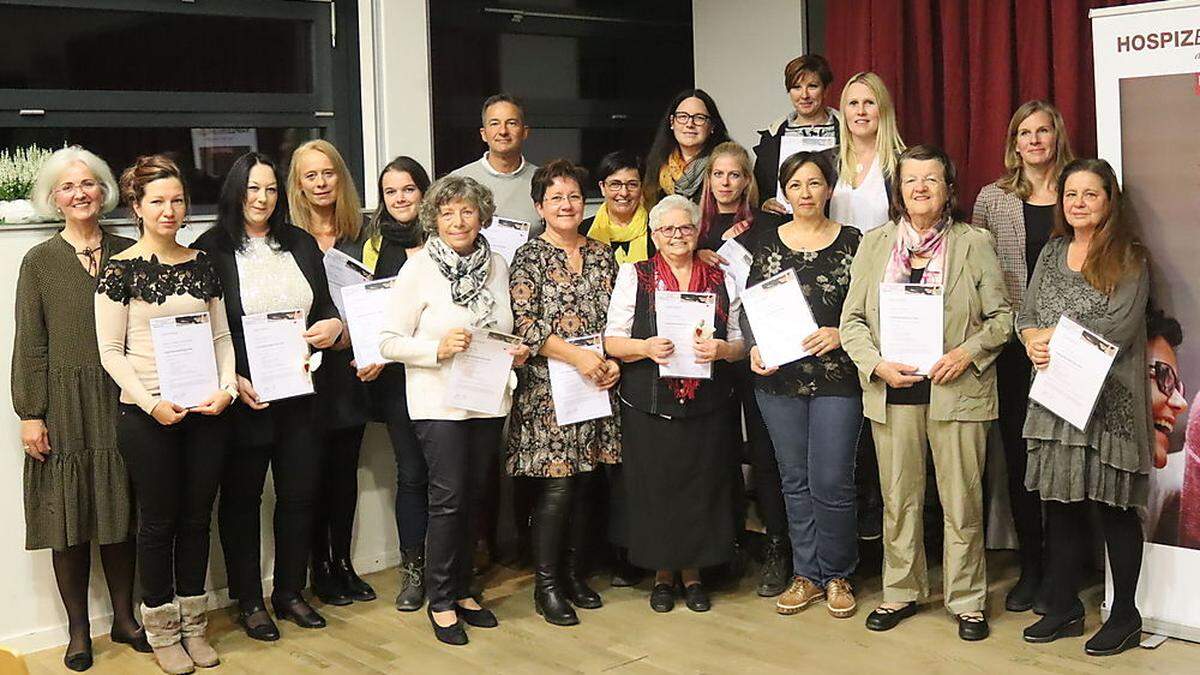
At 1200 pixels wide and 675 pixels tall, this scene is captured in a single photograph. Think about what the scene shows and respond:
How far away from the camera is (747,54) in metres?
5.91

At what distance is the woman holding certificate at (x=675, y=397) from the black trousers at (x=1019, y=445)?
855 mm

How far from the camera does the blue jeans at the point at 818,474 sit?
4078 millimetres

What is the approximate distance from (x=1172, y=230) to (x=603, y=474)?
1.95 meters

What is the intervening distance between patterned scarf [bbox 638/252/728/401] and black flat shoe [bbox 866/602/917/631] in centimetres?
88

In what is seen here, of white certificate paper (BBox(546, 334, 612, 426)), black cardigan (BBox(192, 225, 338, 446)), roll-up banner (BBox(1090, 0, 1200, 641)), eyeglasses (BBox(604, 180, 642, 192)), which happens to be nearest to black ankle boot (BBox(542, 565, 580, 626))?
white certificate paper (BBox(546, 334, 612, 426))

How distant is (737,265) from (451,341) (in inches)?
38.3

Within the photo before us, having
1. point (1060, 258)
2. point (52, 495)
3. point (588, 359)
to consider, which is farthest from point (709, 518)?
point (52, 495)

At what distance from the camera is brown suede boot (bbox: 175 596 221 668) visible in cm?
398

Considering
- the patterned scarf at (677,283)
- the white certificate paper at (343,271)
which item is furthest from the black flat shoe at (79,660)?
the patterned scarf at (677,283)

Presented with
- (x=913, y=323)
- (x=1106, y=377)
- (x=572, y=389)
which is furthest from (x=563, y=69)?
(x=1106, y=377)

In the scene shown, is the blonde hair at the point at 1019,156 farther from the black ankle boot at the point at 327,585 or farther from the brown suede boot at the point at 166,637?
the brown suede boot at the point at 166,637

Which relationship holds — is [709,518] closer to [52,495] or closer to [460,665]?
[460,665]

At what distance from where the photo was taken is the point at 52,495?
3.95m

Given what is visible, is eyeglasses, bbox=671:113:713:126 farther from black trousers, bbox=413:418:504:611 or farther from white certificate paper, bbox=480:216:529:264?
black trousers, bbox=413:418:504:611
